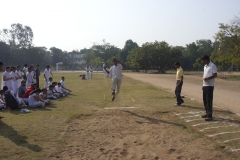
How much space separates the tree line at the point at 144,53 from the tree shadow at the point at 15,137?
113 feet

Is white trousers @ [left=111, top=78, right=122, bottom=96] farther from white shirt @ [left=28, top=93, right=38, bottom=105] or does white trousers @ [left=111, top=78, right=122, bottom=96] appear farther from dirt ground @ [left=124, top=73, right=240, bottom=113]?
dirt ground @ [left=124, top=73, right=240, bottom=113]

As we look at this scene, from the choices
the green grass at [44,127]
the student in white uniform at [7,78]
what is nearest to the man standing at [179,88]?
the green grass at [44,127]

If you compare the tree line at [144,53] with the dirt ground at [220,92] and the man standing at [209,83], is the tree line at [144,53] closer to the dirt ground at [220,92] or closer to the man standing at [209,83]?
the dirt ground at [220,92]

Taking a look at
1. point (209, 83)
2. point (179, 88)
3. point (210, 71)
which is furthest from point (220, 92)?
point (210, 71)

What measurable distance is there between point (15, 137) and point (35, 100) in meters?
5.14

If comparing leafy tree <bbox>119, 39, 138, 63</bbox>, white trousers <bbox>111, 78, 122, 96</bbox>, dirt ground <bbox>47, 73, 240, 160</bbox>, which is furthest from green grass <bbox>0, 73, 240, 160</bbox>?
leafy tree <bbox>119, 39, 138, 63</bbox>

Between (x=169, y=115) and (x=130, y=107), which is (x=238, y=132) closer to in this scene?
(x=169, y=115)

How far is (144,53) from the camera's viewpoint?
61031 millimetres

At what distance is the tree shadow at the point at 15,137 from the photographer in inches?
231

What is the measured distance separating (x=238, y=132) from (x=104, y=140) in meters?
3.52

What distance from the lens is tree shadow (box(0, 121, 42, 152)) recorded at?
19.2ft

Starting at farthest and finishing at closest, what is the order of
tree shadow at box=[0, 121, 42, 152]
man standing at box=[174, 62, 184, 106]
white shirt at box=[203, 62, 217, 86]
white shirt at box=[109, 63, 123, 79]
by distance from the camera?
1. man standing at box=[174, 62, 184, 106]
2. white shirt at box=[109, 63, 123, 79]
3. white shirt at box=[203, 62, 217, 86]
4. tree shadow at box=[0, 121, 42, 152]

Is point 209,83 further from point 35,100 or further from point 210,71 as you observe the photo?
point 35,100

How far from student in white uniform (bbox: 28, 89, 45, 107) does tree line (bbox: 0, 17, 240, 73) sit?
3124 cm
